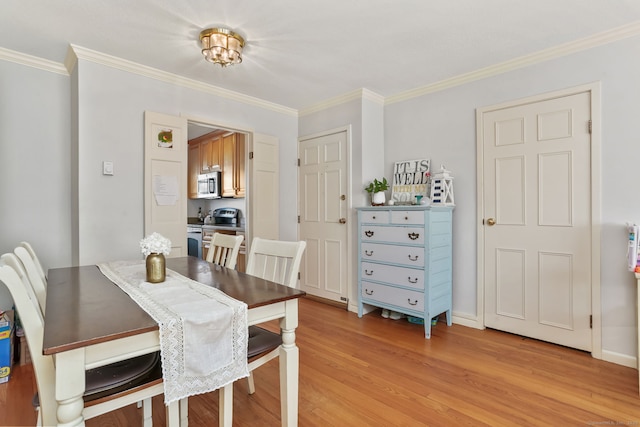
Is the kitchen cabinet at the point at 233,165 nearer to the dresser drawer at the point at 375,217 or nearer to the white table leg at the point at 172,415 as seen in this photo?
the dresser drawer at the point at 375,217

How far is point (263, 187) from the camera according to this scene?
3.77m

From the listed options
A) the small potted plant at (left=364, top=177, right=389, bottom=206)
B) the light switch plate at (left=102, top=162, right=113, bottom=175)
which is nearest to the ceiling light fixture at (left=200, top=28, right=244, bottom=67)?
the light switch plate at (left=102, top=162, right=113, bottom=175)

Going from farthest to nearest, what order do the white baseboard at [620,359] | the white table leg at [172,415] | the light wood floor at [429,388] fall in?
the white baseboard at [620,359]
the light wood floor at [429,388]
the white table leg at [172,415]

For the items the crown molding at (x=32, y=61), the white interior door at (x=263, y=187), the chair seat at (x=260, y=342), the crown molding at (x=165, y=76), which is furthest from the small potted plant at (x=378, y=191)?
the crown molding at (x=32, y=61)

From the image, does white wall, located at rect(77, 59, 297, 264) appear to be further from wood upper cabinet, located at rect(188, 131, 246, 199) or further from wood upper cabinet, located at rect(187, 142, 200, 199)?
wood upper cabinet, located at rect(187, 142, 200, 199)

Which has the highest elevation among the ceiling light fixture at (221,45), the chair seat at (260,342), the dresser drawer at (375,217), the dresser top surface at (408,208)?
the ceiling light fixture at (221,45)

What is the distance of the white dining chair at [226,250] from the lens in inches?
82.6

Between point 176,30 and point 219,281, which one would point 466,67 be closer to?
point 176,30

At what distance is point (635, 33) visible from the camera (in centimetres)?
221

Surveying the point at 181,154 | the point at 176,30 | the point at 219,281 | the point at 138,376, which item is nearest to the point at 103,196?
the point at 181,154

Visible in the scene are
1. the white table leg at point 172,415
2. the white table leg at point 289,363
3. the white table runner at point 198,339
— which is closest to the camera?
the white table runner at point 198,339

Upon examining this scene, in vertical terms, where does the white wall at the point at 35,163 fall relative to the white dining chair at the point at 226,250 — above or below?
above

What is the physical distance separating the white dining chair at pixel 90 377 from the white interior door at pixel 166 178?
5.18ft

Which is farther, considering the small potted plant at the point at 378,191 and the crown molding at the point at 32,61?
the small potted plant at the point at 378,191
